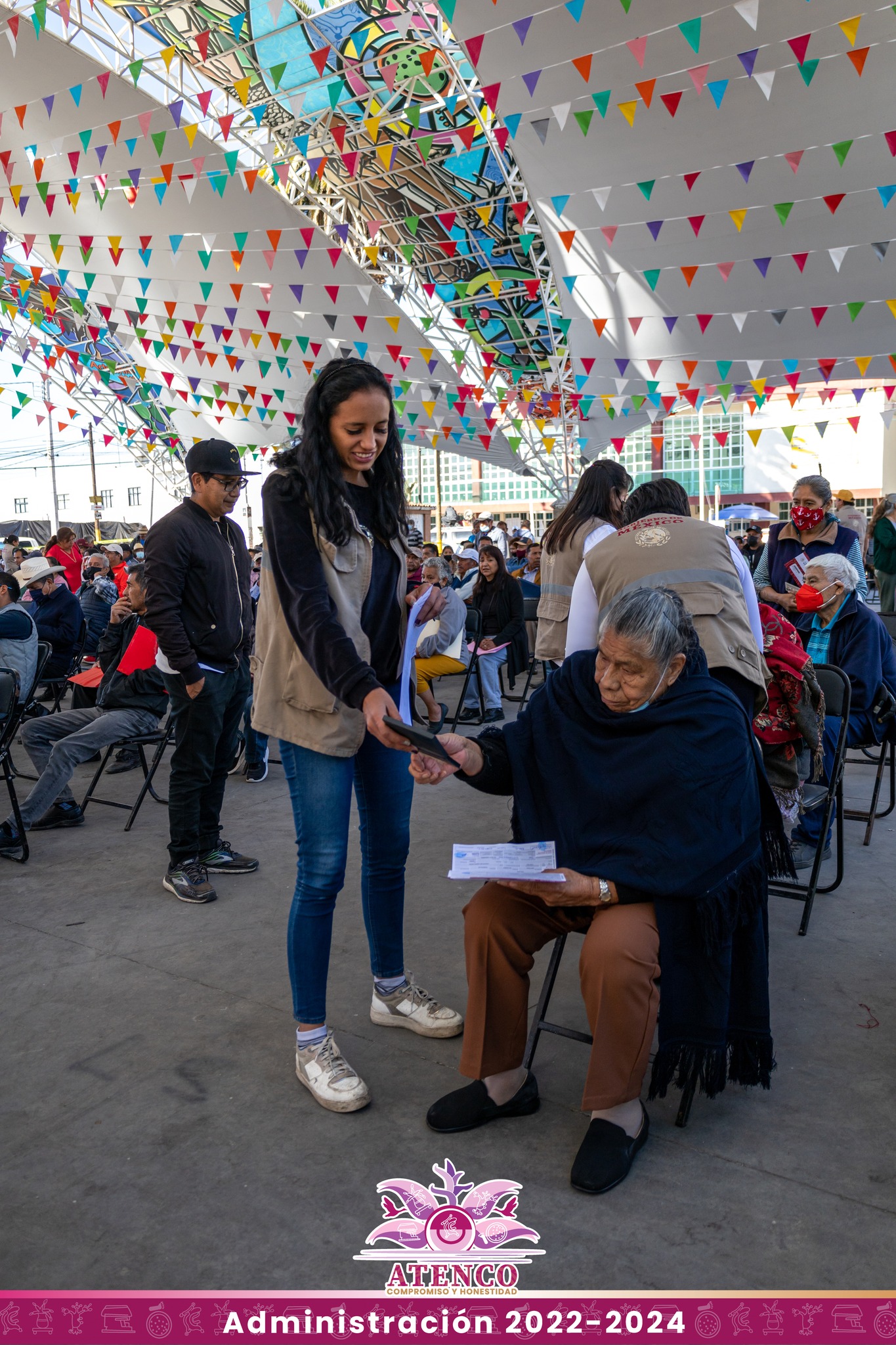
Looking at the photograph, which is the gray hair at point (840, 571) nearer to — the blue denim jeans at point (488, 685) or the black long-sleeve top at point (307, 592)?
the black long-sleeve top at point (307, 592)

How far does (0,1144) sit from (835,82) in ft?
34.1

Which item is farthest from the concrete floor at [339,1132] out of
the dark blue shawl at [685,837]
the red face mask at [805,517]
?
the red face mask at [805,517]

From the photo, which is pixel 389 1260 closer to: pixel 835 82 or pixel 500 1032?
pixel 500 1032

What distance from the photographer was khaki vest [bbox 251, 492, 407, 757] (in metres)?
2.09

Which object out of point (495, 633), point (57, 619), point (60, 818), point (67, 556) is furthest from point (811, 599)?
point (67, 556)

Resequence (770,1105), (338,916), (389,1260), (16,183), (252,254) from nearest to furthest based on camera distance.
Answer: (389,1260), (770,1105), (338,916), (16,183), (252,254)

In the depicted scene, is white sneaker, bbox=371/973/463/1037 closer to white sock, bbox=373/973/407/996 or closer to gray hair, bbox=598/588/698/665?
white sock, bbox=373/973/407/996

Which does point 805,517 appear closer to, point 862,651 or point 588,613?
point 862,651

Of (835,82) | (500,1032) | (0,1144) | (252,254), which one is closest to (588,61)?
(835,82)

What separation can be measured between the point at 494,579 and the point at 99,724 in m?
4.22

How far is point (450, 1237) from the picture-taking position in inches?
67.2

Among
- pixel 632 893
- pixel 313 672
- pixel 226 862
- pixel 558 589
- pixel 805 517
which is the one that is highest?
pixel 805 517

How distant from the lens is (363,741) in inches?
87.9

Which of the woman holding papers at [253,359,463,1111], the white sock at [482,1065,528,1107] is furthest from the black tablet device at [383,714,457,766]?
the white sock at [482,1065,528,1107]
